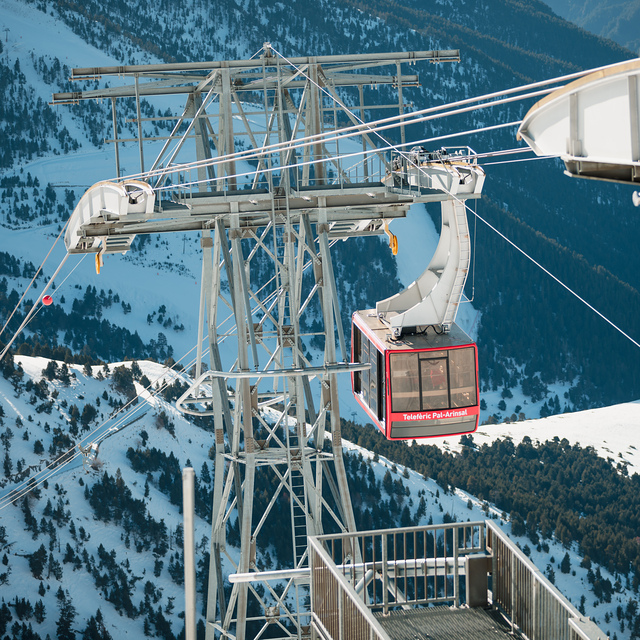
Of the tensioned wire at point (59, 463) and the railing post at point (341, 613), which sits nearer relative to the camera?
the railing post at point (341, 613)

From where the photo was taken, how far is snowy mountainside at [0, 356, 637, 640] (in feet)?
192

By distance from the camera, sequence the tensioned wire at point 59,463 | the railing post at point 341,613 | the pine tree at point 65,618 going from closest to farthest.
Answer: the railing post at point 341,613, the pine tree at point 65,618, the tensioned wire at point 59,463

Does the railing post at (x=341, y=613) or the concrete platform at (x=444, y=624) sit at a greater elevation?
the railing post at (x=341, y=613)

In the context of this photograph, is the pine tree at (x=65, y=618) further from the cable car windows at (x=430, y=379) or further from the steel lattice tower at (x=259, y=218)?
the cable car windows at (x=430, y=379)

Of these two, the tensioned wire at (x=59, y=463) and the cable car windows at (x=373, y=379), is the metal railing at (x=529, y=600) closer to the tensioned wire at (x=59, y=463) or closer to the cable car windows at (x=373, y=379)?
→ the cable car windows at (x=373, y=379)

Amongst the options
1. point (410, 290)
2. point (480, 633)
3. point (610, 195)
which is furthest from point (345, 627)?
point (610, 195)

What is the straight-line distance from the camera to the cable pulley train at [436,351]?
2550cm

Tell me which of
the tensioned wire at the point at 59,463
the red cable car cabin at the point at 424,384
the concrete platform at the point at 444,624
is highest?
the red cable car cabin at the point at 424,384

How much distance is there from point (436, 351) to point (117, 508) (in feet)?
140

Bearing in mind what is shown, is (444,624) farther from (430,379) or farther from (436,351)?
(436,351)

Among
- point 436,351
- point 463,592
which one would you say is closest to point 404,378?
point 436,351

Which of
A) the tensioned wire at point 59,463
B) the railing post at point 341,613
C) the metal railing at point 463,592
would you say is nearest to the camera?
the metal railing at point 463,592

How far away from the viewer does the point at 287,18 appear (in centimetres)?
19425

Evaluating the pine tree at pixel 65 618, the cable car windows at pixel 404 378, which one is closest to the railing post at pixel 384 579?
the cable car windows at pixel 404 378
